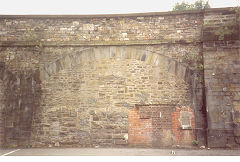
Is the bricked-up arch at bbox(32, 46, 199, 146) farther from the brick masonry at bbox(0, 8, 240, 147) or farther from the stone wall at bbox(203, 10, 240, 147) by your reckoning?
the stone wall at bbox(203, 10, 240, 147)

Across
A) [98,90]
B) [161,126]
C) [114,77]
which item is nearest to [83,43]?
[114,77]

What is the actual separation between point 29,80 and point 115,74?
11.6ft

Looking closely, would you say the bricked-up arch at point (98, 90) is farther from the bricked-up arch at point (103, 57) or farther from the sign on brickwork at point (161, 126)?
the sign on brickwork at point (161, 126)

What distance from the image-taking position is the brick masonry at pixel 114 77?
8445 mm

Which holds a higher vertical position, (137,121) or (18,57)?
(18,57)

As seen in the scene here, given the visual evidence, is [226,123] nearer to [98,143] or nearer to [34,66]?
[98,143]

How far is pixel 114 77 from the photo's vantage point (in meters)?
8.98

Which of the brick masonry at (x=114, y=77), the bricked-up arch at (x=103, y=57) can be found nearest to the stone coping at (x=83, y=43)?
the brick masonry at (x=114, y=77)

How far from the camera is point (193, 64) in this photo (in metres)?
8.71

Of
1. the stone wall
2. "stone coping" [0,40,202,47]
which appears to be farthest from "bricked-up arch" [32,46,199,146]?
the stone wall

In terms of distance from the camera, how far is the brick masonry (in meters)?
8.45

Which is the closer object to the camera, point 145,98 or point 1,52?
point 145,98

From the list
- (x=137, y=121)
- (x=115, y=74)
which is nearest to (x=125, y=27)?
(x=115, y=74)

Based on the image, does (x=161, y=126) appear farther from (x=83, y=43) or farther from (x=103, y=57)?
(x=83, y=43)
